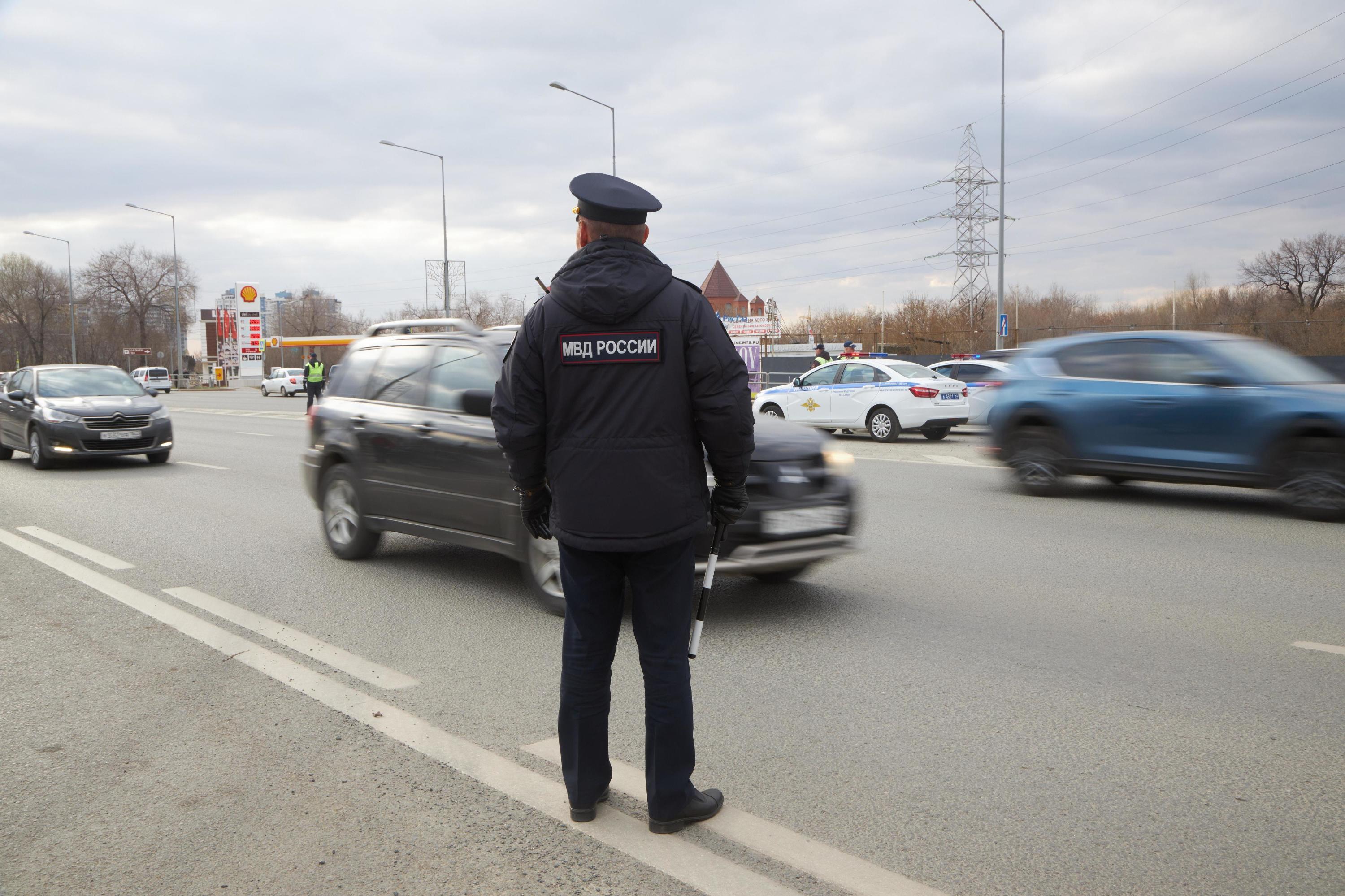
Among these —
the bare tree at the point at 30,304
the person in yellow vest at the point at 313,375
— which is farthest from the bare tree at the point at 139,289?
the person in yellow vest at the point at 313,375

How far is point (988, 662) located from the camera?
4.95 m

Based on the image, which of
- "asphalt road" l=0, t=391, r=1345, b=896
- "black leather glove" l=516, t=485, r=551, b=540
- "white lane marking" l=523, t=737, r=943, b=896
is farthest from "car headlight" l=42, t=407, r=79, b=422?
"white lane marking" l=523, t=737, r=943, b=896

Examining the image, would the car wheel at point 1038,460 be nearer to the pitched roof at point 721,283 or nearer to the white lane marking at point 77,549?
the white lane marking at point 77,549

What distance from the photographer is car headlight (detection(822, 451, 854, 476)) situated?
6.03 meters

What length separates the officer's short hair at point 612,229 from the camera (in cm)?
309

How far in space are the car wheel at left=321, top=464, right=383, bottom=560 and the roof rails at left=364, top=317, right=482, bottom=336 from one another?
3.75 ft

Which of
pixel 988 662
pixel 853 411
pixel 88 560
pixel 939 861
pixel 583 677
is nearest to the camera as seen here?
pixel 939 861

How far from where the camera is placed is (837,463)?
6.16m

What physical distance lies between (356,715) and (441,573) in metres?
2.95

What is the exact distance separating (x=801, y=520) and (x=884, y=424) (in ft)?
42.9

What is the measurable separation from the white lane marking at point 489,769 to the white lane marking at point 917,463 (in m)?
10.4

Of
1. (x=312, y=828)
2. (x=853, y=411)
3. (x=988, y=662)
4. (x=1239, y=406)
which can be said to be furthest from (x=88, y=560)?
(x=853, y=411)

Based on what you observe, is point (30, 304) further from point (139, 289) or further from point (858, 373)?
point (858, 373)

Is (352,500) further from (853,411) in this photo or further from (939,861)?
(853,411)
